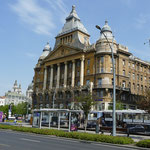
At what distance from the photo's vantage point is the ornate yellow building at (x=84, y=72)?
55469 millimetres

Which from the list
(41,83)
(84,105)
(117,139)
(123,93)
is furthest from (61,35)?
(117,139)

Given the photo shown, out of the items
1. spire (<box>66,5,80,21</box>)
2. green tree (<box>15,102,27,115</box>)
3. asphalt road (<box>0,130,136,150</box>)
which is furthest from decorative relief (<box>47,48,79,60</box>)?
asphalt road (<box>0,130,136,150</box>)

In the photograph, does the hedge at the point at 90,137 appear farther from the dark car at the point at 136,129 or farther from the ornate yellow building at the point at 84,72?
the ornate yellow building at the point at 84,72

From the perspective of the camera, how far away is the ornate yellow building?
182ft

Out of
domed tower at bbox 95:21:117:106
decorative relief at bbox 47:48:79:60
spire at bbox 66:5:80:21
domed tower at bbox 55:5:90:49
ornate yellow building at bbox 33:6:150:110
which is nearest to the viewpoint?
domed tower at bbox 95:21:117:106

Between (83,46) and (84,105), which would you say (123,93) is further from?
(84,105)

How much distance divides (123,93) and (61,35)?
99.4 ft

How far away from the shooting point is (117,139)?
1535 cm

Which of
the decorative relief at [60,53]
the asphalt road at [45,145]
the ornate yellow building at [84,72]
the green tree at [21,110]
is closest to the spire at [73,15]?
the ornate yellow building at [84,72]

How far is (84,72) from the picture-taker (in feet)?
199

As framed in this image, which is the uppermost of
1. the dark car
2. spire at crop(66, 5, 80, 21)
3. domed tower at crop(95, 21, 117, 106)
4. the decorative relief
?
spire at crop(66, 5, 80, 21)

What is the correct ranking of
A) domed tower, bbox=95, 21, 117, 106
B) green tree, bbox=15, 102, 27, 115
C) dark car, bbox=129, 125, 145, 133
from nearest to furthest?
dark car, bbox=129, 125, 145, 133 → domed tower, bbox=95, 21, 117, 106 → green tree, bbox=15, 102, 27, 115

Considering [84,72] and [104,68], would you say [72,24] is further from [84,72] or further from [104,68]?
[104,68]

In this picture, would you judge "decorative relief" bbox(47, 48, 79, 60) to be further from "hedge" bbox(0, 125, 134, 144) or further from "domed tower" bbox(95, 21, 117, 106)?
"hedge" bbox(0, 125, 134, 144)
